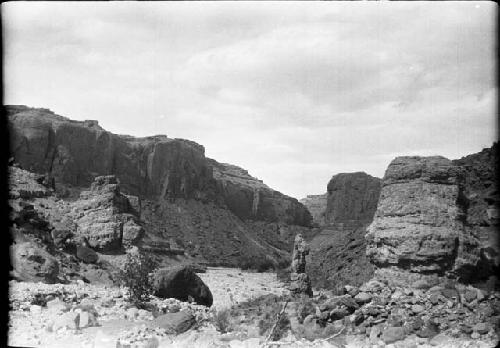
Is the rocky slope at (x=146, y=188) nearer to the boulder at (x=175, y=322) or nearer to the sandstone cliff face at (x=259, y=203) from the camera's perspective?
the sandstone cliff face at (x=259, y=203)

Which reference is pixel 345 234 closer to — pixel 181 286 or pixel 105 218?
pixel 105 218

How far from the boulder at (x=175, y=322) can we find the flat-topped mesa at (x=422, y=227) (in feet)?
17.5

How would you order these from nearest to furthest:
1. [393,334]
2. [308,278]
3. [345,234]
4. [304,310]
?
[393,334] → [304,310] → [308,278] → [345,234]

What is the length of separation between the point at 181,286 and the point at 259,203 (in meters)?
76.4

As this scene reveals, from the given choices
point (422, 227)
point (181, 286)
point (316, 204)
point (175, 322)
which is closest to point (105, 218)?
point (181, 286)

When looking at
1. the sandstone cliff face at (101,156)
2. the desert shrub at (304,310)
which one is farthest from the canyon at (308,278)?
the sandstone cliff face at (101,156)

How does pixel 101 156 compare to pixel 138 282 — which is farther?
pixel 101 156

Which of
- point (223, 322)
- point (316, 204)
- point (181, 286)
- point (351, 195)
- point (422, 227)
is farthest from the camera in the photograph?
point (316, 204)

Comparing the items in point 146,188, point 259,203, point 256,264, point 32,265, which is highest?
point 146,188

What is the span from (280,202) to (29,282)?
274ft

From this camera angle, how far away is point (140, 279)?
1516 cm

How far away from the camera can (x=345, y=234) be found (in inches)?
1742

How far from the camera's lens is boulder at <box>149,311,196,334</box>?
1109 cm

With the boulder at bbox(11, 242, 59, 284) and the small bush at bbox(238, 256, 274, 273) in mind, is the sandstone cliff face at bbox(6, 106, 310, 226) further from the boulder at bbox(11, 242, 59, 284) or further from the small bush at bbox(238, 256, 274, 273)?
the boulder at bbox(11, 242, 59, 284)
